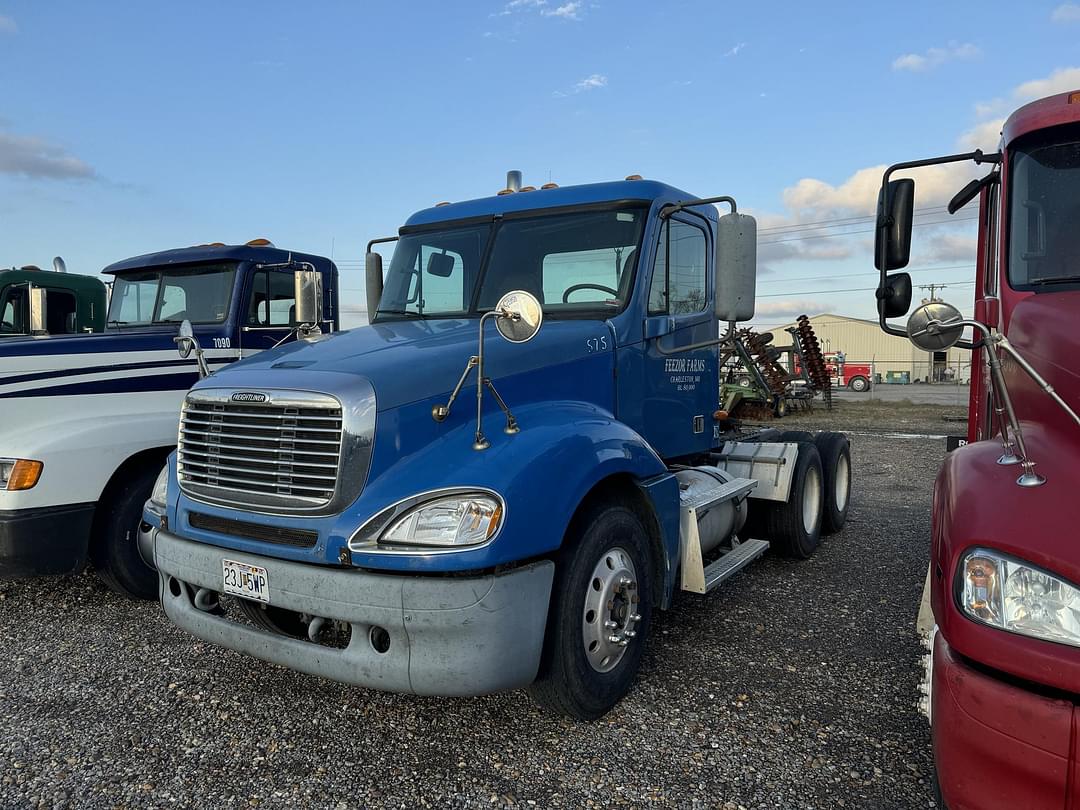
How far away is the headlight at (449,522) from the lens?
270cm

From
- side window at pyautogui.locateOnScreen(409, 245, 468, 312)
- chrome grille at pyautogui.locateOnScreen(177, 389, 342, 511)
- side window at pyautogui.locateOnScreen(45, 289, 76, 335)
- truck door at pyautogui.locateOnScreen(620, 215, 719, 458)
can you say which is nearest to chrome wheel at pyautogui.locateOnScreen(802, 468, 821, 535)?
truck door at pyautogui.locateOnScreen(620, 215, 719, 458)

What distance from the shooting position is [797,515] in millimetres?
5789

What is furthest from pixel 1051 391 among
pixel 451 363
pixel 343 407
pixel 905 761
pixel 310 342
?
pixel 310 342

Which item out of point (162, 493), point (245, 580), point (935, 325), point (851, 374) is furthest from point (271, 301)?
point (851, 374)

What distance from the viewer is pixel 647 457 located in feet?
11.8

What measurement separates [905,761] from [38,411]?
530 cm

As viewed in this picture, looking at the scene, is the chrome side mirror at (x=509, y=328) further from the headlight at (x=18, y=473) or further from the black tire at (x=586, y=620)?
the headlight at (x=18, y=473)

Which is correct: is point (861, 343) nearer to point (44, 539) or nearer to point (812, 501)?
point (812, 501)

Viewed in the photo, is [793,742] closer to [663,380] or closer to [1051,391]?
[1051,391]

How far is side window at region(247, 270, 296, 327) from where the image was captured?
6215mm

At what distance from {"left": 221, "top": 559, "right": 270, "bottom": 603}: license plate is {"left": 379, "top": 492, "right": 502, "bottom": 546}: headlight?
0.58 meters

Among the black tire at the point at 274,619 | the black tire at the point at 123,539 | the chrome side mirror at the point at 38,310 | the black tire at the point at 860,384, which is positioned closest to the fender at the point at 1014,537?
the black tire at the point at 274,619

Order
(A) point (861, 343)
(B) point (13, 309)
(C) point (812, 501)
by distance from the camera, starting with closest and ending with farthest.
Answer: (C) point (812, 501)
(B) point (13, 309)
(A) point (861, 343)

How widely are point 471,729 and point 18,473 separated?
3.14 m
